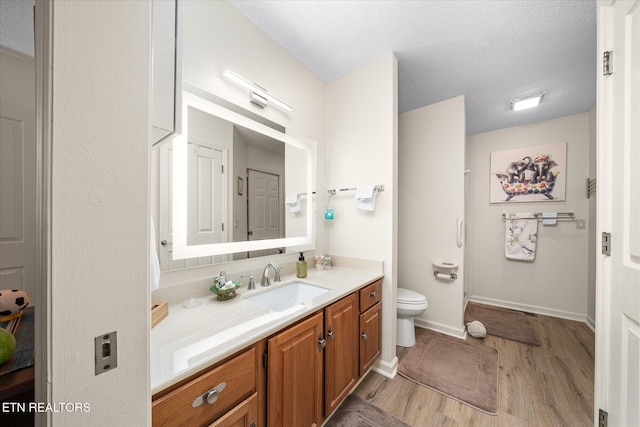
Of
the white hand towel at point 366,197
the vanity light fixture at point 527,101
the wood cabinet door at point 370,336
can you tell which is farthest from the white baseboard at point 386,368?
the vanity light fixture at point 527,101

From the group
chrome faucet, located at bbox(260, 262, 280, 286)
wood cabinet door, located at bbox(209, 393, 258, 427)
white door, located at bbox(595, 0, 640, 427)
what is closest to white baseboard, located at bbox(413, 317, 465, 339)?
white door, located at bbox(595, 0, 640, 427)

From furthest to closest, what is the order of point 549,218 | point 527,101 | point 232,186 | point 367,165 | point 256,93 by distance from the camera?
point 549,218
point 527,101
point 367,165
point 256,93
point 232,186

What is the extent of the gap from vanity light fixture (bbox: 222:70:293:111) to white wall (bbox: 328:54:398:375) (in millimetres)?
634

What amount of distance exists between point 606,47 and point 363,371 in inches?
82.3

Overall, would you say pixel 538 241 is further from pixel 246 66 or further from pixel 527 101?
pixel 246 66

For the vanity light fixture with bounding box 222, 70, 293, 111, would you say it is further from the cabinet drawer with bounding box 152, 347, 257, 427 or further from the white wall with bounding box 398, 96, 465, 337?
the white wall with bounding box 398, 96, 465, 337

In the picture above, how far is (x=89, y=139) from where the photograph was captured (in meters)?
0.44

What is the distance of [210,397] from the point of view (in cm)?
73

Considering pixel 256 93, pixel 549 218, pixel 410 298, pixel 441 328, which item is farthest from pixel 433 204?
pixel 256 93

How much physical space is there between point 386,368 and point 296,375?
1.06m

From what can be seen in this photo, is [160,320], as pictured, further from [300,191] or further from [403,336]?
[403,336]

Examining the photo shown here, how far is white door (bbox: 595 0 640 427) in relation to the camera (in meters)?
0.82

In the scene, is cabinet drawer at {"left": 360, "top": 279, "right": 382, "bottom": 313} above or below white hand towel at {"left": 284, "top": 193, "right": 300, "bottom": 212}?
below

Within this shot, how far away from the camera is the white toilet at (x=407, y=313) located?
2115mm
